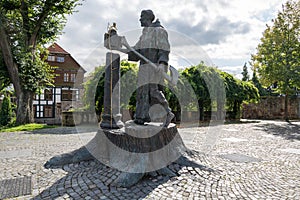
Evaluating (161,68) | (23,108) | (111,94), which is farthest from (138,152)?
(23,108)

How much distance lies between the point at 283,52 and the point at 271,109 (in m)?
6.50

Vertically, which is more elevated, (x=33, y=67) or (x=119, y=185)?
(x=33, y=67)

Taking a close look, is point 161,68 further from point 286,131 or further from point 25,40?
point 25,40

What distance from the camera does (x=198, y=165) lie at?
11.6 feet

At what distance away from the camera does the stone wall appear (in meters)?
18.4

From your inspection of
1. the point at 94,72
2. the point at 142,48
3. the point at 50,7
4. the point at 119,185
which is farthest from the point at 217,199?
the point at 50,7

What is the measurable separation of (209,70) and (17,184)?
12690mm

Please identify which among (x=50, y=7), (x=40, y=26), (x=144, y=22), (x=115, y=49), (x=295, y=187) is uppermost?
(x=50, y=7)

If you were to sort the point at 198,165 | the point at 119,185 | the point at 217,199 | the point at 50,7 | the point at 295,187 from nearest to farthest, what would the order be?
the point at 217,199 < the point at 119,185 < the point at 295,187 < the point at 198,165 < the point at 50,7

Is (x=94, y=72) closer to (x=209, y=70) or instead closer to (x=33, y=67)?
(x=33, y=67)

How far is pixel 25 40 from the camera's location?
1216cm

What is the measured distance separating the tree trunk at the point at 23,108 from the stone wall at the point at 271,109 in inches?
693

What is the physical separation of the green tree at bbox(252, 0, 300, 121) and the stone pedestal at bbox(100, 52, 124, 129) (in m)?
13.0

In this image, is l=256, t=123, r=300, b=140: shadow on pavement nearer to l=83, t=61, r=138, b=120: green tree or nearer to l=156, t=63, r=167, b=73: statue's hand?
l=156, t=63, r=167, b=73: statue's hand
